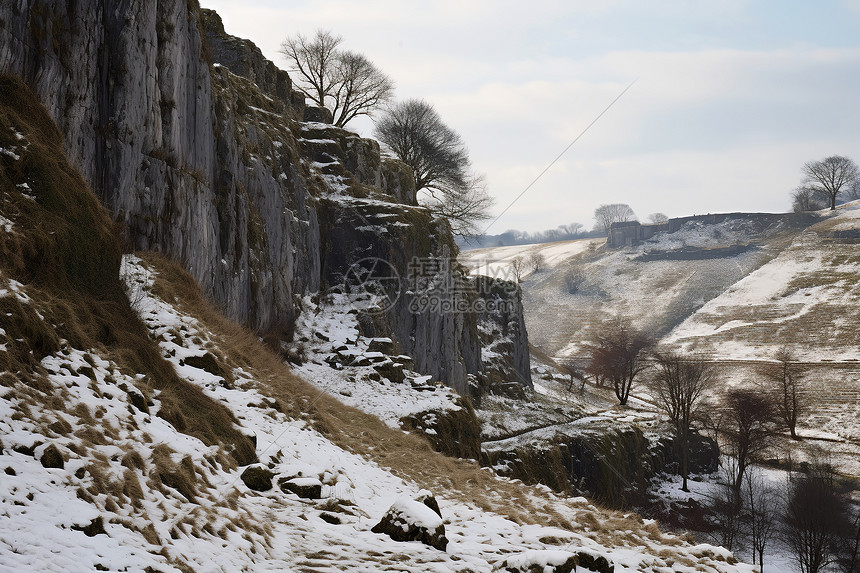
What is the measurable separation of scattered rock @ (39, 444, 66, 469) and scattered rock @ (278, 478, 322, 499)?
12.1ft

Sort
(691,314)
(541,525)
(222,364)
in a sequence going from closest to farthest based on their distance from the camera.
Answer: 1. (541,525)
2. (222,364)
3. (691,314)

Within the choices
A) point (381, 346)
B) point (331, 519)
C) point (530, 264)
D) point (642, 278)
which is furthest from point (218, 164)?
point (530, 264)

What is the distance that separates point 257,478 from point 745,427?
1536 inches

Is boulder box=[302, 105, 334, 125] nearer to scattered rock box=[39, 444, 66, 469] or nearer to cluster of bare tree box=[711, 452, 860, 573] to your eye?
cluster of bare tree box=[711, 452, 860, 573]

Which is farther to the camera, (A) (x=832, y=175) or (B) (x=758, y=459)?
(A) (x=832, y=175)

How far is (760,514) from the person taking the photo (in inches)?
1154

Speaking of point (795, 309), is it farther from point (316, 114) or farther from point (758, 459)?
point (316, 114)

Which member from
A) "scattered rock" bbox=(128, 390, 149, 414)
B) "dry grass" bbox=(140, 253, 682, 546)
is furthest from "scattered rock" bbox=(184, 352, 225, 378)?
"scattered rock" bbox=(128, 390, 149, 414)

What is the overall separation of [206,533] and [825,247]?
4290 inches

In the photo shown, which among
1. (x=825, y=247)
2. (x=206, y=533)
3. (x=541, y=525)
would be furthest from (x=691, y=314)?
(x=206, y=533)

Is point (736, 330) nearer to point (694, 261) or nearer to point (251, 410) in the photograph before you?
point (694, 261)

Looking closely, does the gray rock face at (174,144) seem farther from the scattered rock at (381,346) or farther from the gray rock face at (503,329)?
the gray rock face at (503,329)

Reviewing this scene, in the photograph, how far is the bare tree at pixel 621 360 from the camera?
177ft

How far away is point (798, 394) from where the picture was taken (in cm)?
5175
